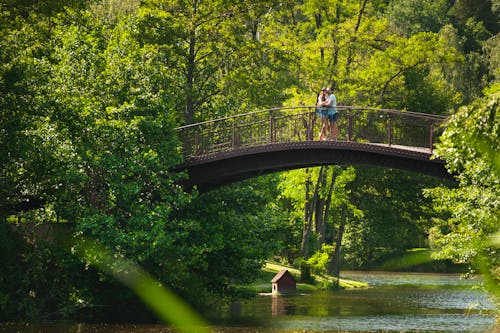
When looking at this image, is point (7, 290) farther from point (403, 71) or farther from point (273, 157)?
point (403, 71)

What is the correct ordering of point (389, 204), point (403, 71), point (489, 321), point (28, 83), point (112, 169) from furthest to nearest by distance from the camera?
point (389, 204) → point (403, 71) → point (489, 321) → point (112, 169) → point (28, 83)

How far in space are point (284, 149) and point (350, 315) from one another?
6853mm

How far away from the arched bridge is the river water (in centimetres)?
490

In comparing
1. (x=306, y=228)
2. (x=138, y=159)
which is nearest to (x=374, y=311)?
(x=138, y=159)

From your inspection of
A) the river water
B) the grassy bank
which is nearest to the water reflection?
the river water

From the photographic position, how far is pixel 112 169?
30672 millimetres

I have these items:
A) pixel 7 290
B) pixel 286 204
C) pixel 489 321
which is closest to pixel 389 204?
pixel 286 204

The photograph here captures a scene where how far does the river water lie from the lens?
29000 millimetres

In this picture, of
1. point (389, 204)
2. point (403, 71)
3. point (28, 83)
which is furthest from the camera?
point (389, 204)

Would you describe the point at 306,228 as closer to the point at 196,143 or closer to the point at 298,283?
the point at 298,283

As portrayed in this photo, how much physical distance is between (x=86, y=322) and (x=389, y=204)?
34.7 meters

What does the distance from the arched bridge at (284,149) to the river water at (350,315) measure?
490 centimetres

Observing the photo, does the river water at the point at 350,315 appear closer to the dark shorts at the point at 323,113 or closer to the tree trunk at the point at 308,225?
the tree trunk at the point at 308,225

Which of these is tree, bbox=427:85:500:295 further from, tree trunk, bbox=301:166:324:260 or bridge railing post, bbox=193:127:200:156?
tree trunk, bbox=301:166:324:260
